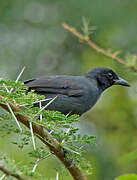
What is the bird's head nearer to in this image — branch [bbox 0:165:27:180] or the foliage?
the foliage

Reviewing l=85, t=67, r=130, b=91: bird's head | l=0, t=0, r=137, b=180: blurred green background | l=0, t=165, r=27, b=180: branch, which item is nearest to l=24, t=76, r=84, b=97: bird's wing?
l=85, t=67, r=130, b=91: bird's head

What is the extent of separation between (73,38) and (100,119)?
2.01 m

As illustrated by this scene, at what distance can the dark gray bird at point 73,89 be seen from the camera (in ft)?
15.7

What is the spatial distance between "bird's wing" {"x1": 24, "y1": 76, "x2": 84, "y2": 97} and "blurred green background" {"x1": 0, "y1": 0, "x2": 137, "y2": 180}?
1469 millimetres

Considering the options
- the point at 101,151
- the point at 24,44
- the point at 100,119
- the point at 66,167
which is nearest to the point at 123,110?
the point at 100,119

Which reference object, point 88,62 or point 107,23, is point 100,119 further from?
point 107,23

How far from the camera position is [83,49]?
26.7 ft

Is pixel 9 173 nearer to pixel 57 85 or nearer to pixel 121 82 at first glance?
pixel 57 85

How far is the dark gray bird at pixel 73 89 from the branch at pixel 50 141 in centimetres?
248

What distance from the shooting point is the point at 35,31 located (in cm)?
792

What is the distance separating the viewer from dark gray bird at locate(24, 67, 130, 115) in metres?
4.79

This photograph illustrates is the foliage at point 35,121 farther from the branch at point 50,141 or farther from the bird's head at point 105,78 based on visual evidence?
the bird's head at point 105,78

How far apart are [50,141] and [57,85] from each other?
3.16 meters

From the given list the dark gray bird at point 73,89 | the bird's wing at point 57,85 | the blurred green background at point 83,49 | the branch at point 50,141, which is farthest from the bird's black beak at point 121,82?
the branch at point 50,141
